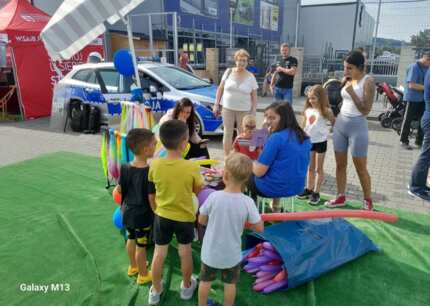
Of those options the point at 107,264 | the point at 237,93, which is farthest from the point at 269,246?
the point at 237,93

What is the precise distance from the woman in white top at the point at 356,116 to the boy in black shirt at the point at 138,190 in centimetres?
223

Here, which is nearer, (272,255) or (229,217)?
(229,217)

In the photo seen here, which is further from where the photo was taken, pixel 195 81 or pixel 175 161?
pixel 195 81

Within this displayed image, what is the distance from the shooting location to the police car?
22.8 feet

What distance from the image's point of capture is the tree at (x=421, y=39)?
36.6 feet

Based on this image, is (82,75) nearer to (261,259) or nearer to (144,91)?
(144,91)

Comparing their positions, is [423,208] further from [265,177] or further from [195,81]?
[195,81]

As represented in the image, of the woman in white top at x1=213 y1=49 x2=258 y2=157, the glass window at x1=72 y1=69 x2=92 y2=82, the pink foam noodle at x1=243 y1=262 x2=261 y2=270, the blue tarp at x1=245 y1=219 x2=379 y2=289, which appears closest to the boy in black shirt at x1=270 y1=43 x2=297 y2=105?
the woman in white top at x1=213 y1=49 x2=258 y2=157

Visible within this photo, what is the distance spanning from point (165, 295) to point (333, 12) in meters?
27.8

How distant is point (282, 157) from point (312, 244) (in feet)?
2.44

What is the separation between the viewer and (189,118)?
12.9 ft

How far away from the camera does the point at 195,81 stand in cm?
793

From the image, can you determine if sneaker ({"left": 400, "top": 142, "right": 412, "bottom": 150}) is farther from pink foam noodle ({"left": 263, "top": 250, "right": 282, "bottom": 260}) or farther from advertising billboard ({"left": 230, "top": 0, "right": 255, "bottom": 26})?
advertising billboard ({"left": 230, "top": 0, "right": 255, "bottom": 26})

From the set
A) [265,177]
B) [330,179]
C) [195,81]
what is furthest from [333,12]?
[265,177]
